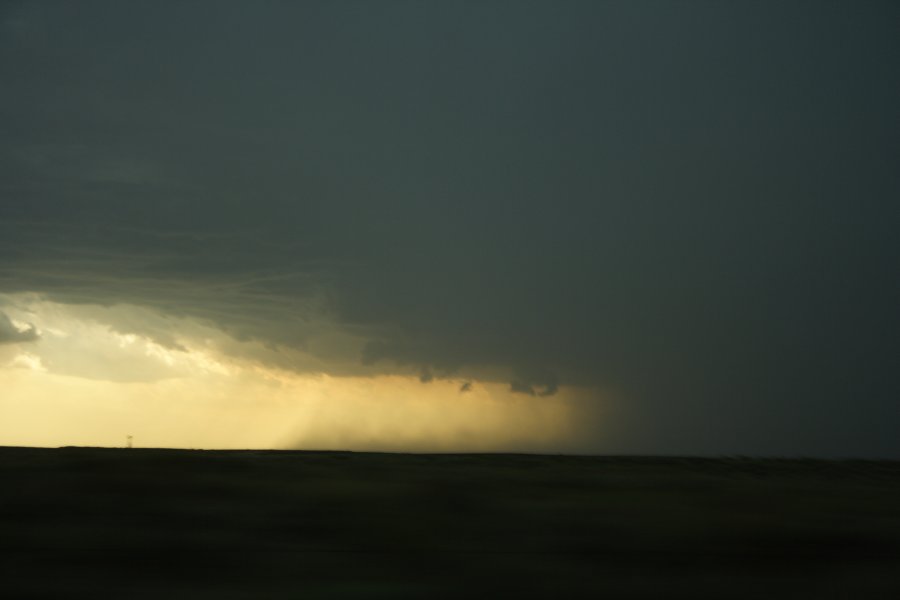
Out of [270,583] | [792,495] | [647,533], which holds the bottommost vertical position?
[270,583]

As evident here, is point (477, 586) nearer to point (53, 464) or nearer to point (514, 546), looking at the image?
point (514, 546)

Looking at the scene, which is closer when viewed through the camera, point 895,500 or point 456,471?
point 895,500

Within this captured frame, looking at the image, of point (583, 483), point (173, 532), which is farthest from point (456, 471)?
point (173, 532)

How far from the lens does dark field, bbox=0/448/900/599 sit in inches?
172

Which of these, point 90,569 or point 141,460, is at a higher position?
point 141,460

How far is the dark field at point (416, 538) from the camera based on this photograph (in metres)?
4.36

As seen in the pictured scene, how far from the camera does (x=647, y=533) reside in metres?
5.23

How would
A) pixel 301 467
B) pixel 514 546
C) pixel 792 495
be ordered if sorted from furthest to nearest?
pixel 301 467 → pixel 792 495 → pixel 514 546

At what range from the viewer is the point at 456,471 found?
26.2 feet

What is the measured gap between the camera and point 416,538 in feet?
16.6

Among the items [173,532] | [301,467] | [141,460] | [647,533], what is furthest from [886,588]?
[141,460]

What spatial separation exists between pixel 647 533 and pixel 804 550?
92 centimetres

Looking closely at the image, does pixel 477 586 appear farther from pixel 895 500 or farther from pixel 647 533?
pixel 895 500

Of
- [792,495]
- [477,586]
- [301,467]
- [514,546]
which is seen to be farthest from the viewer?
[301,467]
